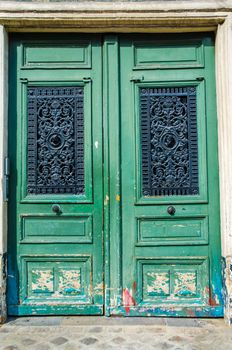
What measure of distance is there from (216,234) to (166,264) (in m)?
0.60

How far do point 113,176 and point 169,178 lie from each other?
0.59 metres

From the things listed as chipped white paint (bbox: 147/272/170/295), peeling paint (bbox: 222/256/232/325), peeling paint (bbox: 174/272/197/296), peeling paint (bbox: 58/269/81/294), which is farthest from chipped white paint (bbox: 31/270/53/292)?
peeling paint (bbox: 222/256/232/325)

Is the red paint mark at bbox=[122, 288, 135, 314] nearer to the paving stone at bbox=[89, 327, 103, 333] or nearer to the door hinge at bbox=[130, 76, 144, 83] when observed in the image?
the paving stone at bbox=[89, 327, 103, 333]

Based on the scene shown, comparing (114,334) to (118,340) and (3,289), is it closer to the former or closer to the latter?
(118,340)

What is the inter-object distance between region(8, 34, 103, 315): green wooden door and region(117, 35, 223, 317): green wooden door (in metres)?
0.33

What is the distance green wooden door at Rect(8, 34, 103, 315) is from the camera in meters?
3.49

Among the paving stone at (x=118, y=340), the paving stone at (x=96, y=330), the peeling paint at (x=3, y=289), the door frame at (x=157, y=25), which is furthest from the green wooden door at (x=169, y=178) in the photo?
the peeling paint at (x=3, y=289)

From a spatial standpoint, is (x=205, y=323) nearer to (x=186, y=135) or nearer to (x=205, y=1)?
A: (x=186, y=135)

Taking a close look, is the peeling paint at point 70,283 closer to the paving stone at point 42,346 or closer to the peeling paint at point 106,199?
the paving stone at point 42,346

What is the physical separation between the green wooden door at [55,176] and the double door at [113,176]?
0.03 feet

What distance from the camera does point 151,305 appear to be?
3438 mm

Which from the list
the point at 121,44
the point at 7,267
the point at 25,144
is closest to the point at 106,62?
the point at 121,44

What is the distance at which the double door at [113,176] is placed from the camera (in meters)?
3.47

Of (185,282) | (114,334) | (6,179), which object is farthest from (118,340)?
(6,179)
